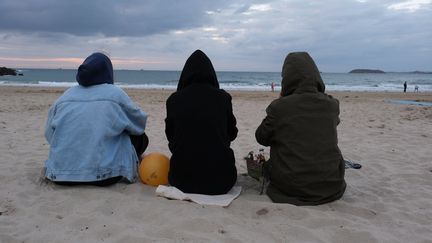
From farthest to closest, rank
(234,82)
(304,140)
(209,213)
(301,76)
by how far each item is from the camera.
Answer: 1. (234,82)
2. (301,76)
3. (304,140)
4. (209,213)

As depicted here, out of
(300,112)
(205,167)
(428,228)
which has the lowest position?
(428,228)

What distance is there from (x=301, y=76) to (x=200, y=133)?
110cm

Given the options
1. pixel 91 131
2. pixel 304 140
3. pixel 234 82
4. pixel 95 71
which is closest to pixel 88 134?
pixel 91 131

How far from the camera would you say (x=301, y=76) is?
12.8 feet

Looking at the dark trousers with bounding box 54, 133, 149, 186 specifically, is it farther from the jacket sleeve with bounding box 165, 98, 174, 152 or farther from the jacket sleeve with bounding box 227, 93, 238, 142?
the jacket sleeve with bounding box 227, 93, 238, 142

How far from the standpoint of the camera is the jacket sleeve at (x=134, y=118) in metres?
4.20

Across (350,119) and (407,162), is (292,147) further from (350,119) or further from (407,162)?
(350,119)

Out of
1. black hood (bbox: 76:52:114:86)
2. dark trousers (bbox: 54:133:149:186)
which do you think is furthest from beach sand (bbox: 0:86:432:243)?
black hood (bbox: 76:52:114:86)

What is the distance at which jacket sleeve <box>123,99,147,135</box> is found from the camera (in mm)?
4203

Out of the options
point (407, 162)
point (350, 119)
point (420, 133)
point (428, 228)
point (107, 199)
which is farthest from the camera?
point (350, 119)

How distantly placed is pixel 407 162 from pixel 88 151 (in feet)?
14.0

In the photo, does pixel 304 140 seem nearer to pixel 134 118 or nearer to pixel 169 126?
pixel 169 126

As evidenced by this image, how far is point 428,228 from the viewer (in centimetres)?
343

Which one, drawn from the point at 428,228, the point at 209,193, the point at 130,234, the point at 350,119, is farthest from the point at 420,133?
the point at 130,234
